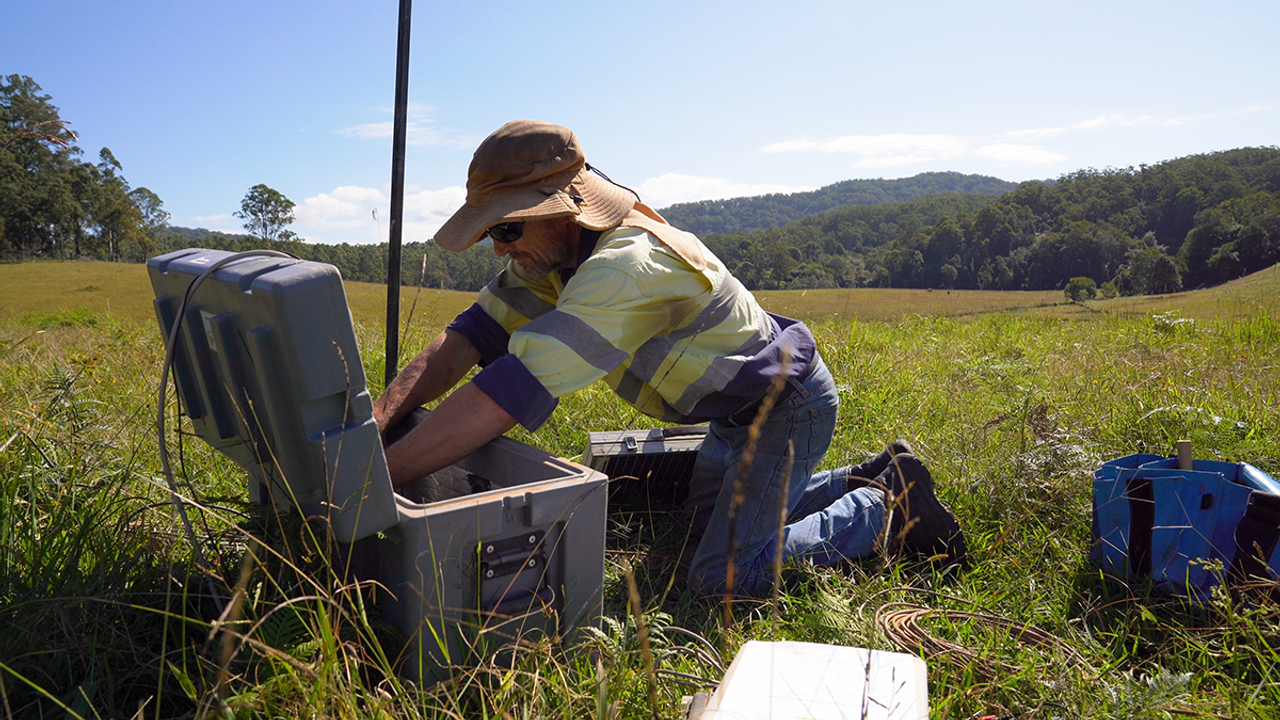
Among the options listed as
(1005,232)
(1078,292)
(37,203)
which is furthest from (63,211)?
(1005,232)

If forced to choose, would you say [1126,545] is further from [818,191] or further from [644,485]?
[818,191]

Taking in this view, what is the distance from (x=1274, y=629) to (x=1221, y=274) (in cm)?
5321

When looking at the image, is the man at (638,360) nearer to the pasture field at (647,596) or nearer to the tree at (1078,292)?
the pasture field at (647,596)

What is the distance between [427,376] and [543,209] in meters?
0.79

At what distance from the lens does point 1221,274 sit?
140 feet

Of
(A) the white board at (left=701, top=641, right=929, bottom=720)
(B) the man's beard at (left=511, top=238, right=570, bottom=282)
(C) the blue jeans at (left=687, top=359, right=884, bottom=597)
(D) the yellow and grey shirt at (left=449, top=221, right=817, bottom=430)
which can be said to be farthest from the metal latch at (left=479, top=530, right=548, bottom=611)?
(B) the man's beard at (left=511, top=238, right=570, bottom=282)

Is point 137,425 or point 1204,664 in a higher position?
point 137,425

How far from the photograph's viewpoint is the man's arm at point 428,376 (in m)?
2.34

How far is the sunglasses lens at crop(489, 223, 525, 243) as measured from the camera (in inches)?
87.4

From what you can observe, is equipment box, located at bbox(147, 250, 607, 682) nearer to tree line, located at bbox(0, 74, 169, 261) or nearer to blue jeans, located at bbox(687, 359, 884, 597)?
blue jeans, located at bbox(687, 359, 884, 597)

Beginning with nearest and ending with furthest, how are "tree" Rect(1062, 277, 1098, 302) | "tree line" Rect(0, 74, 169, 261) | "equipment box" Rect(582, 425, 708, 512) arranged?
"equipment box" Rect(582, 425, 708, 512)
"tree" Rect(1062, 277, 1098, 302)
"tree line" Rect(0, 74, 169, 261)

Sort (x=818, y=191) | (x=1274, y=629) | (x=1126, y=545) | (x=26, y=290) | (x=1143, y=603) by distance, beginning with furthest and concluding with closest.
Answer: (x=818, y=191)
(x=26, y=290)
(x=1126, y=545)
(x=1143, y=603)
(x=1274, y=629)

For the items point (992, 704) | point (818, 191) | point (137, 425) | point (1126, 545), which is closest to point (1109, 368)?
point (1126, 545)

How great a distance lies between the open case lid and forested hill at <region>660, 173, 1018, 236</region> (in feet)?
374
